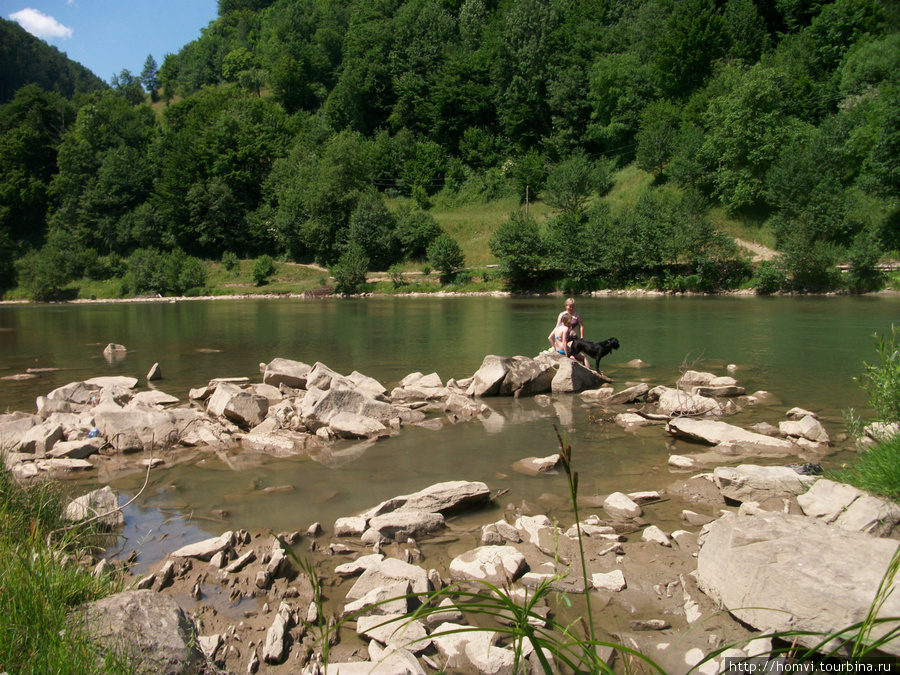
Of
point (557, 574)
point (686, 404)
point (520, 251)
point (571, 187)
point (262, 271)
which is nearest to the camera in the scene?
point (557, 574)

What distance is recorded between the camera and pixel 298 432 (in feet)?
34.3

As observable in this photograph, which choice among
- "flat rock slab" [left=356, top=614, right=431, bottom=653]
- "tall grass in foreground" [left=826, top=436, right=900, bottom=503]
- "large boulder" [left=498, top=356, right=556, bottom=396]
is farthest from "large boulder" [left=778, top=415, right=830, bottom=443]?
"flat rock slab" [left=356, top=614, right=431, bottom=653]

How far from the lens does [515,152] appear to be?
7725 cm

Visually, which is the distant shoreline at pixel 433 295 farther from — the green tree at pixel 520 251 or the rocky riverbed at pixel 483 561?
the rocky riverbed at pixel 483 561

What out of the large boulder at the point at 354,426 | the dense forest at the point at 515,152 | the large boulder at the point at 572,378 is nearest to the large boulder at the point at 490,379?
the large boulder at the point at 572,378

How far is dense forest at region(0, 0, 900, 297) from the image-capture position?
46875 mm

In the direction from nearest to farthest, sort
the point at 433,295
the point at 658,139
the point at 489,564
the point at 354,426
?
the point at 489,564
the point at 354,426
the point at 433,295
the point at 658,139

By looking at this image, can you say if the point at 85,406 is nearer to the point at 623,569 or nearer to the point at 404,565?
the point at 404,565

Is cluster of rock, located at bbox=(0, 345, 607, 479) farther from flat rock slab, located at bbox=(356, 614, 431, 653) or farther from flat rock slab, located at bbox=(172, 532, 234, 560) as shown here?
flat rock slab, located at bbox=(356, 614, 431, 653)

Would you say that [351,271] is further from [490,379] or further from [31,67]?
[31,67]

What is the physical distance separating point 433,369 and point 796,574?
42.9 ft

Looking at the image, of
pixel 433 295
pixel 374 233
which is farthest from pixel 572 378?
pixel 374 233

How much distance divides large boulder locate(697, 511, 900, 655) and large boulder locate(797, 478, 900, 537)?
65 cm

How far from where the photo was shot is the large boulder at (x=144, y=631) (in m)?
3.21
